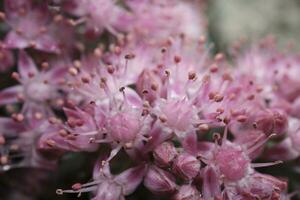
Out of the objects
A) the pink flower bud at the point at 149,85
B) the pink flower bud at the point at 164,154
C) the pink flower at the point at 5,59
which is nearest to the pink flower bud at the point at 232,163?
the pink flower bud at the point at 164,154

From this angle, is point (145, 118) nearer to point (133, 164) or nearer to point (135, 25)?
point (133, 164)

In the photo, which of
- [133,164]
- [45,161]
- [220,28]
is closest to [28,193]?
[45,161]

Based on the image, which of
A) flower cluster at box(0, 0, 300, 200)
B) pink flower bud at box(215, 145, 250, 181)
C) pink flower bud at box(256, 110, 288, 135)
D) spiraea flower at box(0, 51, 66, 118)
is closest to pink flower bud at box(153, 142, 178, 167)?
flower cluster at box(0, 0, 300, 200)

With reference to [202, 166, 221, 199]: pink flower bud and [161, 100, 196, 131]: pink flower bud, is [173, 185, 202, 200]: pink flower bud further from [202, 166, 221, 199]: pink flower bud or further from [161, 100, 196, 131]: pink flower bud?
[161, 100, 196, 131]: pink flower bud

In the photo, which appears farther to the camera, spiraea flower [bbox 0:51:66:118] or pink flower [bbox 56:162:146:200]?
spiraea flower [bbox 0:51:66:118]

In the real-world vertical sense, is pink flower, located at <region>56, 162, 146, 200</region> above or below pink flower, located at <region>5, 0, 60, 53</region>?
below

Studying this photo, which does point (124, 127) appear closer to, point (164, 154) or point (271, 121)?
point (164, 154)

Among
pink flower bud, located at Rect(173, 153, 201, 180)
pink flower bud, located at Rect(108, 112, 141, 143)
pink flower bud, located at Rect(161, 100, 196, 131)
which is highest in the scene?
pink flower bud, located at Rect(161, 100, 196, 131)
